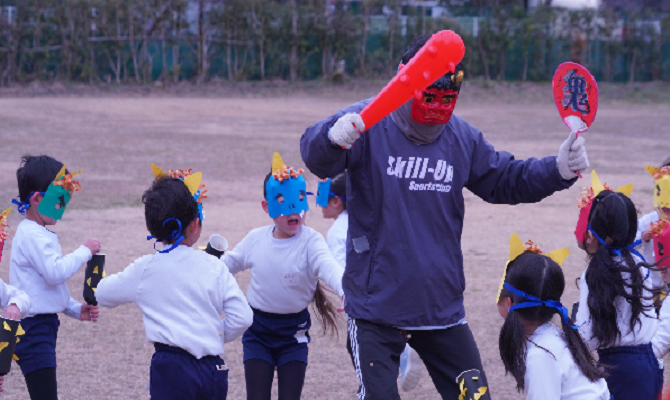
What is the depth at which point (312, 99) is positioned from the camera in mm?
25234

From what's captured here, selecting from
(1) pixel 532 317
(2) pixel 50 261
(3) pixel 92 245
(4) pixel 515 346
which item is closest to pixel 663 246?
(1) pixel 532 317

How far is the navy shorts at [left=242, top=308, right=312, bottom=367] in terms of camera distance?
4008 millimetres

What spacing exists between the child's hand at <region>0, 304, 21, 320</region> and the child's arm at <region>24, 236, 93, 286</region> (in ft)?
1.06

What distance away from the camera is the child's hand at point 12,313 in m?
3.51

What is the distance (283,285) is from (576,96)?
1.73m

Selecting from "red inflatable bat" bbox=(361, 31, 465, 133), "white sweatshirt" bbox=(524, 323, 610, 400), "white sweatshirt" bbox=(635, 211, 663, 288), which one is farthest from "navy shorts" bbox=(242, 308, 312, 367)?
"white sweatshirt" bbox=(635, 211, 663, 288)

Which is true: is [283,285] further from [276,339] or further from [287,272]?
[276,339]

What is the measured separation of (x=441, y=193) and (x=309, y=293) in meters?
1.25

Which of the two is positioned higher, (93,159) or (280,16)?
(280,16)

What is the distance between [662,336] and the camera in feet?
12.7

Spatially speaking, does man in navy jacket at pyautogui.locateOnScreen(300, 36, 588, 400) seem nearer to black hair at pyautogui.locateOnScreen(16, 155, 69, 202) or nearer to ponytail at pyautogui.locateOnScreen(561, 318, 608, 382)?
ponytail at pyautogui.locateOnScreen(561, 318, 608, 382)

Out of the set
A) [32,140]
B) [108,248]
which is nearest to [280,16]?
[32,140]

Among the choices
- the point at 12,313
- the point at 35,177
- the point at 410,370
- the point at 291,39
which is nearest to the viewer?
the point at 12,313

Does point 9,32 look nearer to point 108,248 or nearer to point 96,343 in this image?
point 108,248
